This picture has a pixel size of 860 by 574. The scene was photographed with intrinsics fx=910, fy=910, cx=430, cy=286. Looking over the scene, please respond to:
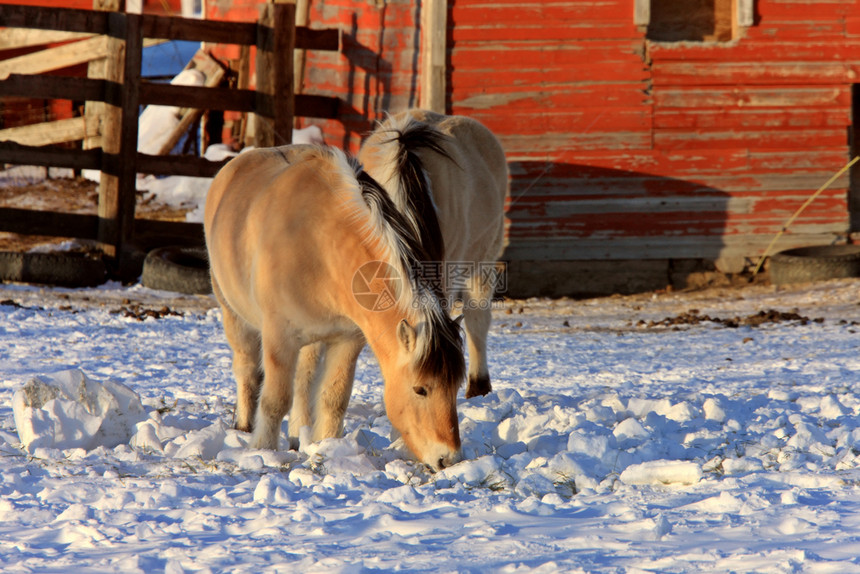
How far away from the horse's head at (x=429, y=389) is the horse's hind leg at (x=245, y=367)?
128 cm

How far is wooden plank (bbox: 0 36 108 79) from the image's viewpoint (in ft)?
32.2

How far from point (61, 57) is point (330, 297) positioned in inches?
351

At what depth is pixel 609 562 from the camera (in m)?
2.53

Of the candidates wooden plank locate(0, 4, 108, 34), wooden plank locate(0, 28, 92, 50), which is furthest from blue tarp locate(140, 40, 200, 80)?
wooden plank locate(0, 4, 108, 34)

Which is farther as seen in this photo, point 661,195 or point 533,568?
point 661,195

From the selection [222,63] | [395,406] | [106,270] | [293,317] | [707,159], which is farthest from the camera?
[222,63]

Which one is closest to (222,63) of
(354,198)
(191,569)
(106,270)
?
(106,270)

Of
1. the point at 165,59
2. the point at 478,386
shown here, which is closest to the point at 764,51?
the point at 478,386

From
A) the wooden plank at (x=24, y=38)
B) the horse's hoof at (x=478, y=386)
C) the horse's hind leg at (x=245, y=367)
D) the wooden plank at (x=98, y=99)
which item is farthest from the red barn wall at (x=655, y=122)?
the wooden plank at (x=24, y=38)

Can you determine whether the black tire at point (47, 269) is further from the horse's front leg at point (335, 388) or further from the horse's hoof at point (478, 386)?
the horse's front leg at point (335, 388)

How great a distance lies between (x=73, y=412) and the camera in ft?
13.0

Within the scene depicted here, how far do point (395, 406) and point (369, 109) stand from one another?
773 centimetres

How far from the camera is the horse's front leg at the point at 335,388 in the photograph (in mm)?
3969

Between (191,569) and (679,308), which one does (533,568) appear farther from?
(679,308)
